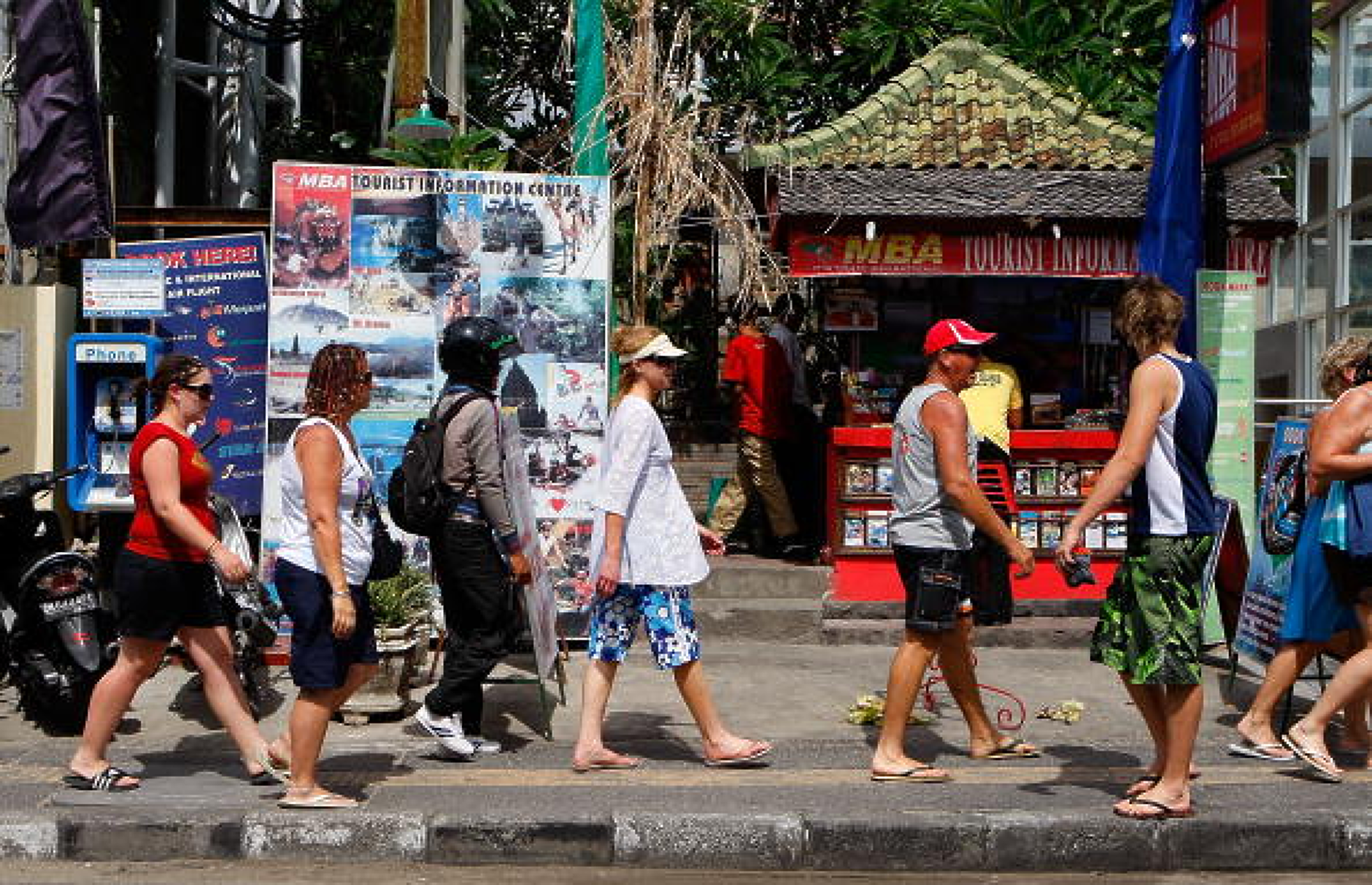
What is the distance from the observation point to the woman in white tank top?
20.1ft

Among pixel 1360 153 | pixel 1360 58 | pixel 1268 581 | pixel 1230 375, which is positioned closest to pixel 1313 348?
pixel 1360 153

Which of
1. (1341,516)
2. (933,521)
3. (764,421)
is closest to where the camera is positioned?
(933,521)

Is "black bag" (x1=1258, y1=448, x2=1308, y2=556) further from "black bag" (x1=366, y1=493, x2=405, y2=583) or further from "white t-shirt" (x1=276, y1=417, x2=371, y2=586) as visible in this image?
"white t-shirt" (x1=276, y1=417, x2=371, y2=586)

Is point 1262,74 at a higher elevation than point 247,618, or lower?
higher

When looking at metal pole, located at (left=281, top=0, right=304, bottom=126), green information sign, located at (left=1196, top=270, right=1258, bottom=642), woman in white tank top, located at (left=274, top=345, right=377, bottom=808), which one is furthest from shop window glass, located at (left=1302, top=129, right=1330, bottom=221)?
woman in white tank top, located at (left=274, top=345, right=377, bottom=808)

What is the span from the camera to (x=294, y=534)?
20.6ft

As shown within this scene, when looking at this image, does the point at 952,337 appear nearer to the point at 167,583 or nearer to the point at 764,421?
the point at 167,583

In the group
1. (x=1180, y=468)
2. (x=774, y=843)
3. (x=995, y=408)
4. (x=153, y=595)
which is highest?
(x=995, y=408)

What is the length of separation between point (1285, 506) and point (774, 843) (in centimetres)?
354

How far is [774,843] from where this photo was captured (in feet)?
20.0

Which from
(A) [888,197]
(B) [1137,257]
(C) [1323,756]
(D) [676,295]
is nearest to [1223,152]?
(B) [1137,257]

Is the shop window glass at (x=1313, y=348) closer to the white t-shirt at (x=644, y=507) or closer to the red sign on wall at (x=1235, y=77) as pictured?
the red sign on wall at (x=1235, y=77)

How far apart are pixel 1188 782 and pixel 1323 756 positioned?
841mm

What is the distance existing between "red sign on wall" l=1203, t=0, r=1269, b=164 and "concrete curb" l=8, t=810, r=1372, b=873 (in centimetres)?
411
